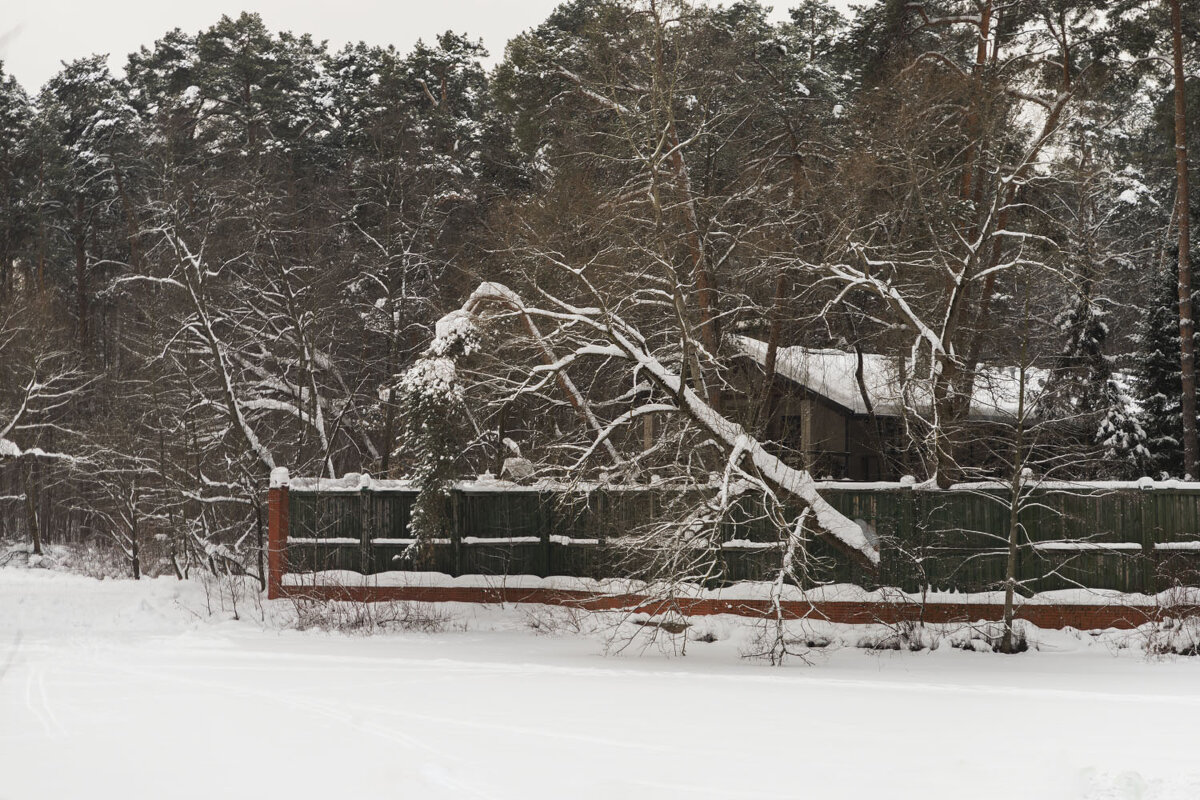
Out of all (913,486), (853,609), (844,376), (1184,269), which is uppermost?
(1184,269)

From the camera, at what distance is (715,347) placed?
18484 mm

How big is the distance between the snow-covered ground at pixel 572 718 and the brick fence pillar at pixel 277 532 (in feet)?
6.07

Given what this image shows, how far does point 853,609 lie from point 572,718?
20.7ft

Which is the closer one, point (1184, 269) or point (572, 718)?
point (572, 718)

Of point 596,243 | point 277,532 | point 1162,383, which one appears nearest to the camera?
point 277,532

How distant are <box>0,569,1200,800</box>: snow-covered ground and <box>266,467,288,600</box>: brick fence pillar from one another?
1851mm

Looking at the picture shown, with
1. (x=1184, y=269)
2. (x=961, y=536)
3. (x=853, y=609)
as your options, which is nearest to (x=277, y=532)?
(x=853, y=609)

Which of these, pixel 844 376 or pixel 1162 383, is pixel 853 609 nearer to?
pixel 844 376

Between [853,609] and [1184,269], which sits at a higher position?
[1184,269]

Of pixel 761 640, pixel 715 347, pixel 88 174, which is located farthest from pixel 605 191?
pixel 88 174

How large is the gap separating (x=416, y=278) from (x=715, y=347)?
461 inches

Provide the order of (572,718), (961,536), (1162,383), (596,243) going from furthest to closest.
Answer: (1162,383)
(596,243)
(961,536)
(572,718)

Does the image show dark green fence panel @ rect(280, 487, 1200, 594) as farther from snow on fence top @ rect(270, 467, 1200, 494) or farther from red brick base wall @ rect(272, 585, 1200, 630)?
red brick base wall @ rect(272, 585, 1200, 630)

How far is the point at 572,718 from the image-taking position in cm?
924
